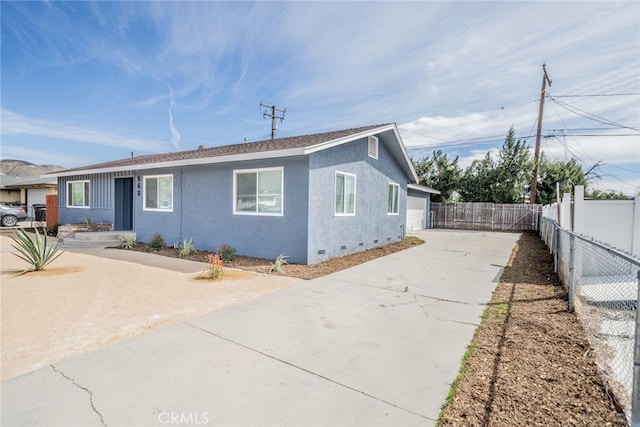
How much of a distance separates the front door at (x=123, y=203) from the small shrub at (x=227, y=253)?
708 cm

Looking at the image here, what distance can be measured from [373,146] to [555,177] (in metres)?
20.6

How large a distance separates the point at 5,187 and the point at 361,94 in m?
33.0

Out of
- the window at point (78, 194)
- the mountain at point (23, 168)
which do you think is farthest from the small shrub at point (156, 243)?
the mountain at point (23, 168)

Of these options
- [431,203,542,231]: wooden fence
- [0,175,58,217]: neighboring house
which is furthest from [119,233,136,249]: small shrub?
[431,203,542,231]: wooden fence

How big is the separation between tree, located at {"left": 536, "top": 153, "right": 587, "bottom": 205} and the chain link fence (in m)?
21.4

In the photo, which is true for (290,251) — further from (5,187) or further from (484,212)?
(5,187)

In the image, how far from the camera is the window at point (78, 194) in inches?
570

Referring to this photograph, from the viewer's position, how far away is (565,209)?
8734mm

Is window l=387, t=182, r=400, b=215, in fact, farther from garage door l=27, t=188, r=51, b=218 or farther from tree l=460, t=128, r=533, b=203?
garage door l=27, t=188, r=51, b=218

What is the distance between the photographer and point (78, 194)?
48.8 ft

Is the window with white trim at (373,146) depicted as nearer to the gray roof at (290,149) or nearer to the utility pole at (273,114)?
the gray roof at (290,149)

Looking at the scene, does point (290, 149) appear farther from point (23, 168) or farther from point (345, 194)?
point (23, 168)

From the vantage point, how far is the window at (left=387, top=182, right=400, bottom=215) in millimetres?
13325

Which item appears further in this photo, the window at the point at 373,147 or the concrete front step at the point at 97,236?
the concrete front step at the point at 97,236
